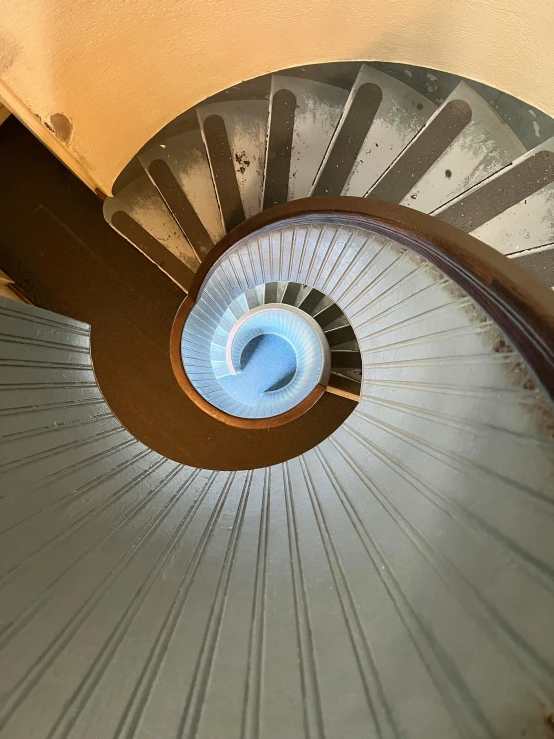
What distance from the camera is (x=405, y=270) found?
154 cm

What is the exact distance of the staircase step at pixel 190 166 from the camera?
2.80 m

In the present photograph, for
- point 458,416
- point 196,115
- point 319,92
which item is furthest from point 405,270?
point 196,115

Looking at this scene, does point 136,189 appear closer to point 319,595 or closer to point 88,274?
point 88,274

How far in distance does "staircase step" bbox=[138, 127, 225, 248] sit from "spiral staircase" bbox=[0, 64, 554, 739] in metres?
0.82

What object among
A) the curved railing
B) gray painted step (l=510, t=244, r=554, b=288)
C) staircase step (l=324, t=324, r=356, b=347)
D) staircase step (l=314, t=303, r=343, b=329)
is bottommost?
the curved railing

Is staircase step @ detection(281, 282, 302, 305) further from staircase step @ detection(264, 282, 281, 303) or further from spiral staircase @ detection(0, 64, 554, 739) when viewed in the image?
spiral staircase @ detection(0, 64, 554, 739)

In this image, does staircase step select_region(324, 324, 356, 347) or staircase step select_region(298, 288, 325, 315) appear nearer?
staircase step select_region(324, 324, 356, 347)

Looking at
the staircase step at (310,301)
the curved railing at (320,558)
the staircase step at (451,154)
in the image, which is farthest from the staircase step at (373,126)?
the staircase step at (310,301)

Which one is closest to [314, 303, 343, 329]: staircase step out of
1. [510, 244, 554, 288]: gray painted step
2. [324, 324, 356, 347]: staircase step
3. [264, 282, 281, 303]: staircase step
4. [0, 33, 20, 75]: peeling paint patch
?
[324, 324, 356, 347]: staircase step

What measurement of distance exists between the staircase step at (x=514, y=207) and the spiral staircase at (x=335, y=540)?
2 cm

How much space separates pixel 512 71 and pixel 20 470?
2306 mm

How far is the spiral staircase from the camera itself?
0.81 meters

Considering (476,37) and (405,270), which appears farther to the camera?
(476,37)

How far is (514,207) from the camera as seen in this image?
227 cm
